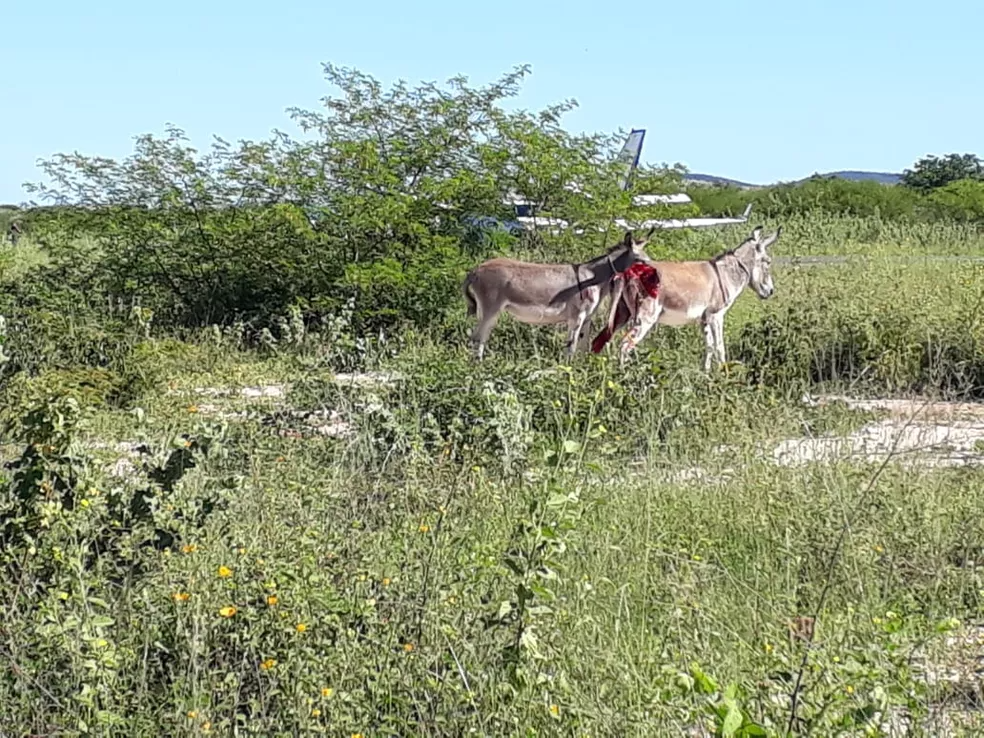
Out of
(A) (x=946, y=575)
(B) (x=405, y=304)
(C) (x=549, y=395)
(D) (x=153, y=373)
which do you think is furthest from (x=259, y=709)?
(B) (x=405, y=304)

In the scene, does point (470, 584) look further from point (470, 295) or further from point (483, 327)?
point (470, 295)

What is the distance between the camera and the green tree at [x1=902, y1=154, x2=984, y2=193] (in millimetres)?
57562

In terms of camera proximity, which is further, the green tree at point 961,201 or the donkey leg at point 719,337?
the green tree at point 961,201

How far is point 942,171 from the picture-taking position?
58.1 meters

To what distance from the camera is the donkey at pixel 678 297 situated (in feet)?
44.3

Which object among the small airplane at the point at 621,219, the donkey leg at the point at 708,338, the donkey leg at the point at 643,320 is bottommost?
the donkey leg at the point at 708,338

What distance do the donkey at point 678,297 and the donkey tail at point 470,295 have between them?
4.91 feet

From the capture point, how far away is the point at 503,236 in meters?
16.6

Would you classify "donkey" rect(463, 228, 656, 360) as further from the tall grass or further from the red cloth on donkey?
the tall grass

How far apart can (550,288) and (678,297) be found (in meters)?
1.31

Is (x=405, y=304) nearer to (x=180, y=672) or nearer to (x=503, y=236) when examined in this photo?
(x=503, y=236)

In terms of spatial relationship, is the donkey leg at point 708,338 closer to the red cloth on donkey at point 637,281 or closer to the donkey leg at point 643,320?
the donkey leg at point 643,320

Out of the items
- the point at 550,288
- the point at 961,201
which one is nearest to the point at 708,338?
the point at 550,288

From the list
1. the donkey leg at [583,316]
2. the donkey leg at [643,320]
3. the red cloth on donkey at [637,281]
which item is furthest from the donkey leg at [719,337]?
the donkey leg at [583,316]
